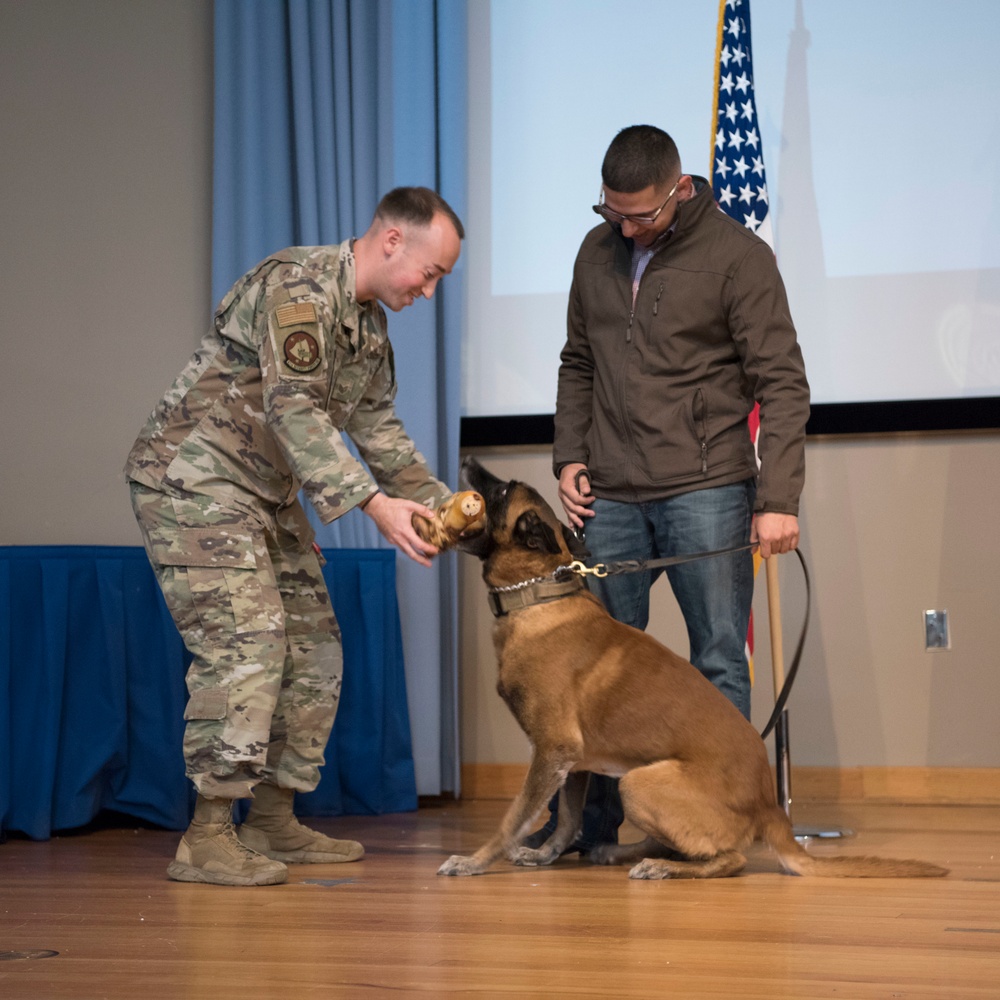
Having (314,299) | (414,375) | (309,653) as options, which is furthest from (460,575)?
(314,299)

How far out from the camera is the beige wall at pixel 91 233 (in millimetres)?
4773

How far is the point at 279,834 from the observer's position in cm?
310

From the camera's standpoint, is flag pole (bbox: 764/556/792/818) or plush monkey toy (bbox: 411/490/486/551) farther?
flag pole (bbox: 764/556/792/818)

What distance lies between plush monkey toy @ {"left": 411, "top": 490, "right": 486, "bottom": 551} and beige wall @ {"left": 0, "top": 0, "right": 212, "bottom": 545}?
2.35 metres

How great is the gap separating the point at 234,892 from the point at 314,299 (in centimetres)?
132

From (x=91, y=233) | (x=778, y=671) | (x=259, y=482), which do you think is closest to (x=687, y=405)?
(x=259, y=482)

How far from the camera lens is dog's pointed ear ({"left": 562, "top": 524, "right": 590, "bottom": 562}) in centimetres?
302

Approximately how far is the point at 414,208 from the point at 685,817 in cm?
151

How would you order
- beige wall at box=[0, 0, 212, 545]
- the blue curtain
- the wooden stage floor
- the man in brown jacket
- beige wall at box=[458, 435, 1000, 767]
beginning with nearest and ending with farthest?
the wooden stage floor → the man in brown jacket → beige wall at box=[458, 435, 1000, 767] → the blue curtain → beige wall at box=[0, 0, 212, 545]

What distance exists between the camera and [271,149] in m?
4.57

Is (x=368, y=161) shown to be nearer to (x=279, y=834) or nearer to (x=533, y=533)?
(x=533, y=533)

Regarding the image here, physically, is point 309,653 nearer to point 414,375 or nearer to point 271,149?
point 414,375

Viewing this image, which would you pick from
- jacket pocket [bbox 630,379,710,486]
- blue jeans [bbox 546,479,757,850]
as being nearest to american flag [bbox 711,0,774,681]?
blue jeans [bbox 546,479,757,850]

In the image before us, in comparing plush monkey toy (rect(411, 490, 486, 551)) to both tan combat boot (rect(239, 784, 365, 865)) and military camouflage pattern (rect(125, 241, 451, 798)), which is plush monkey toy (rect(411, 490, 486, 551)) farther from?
tan combat boot (rect(239, 784, 365, 865))
